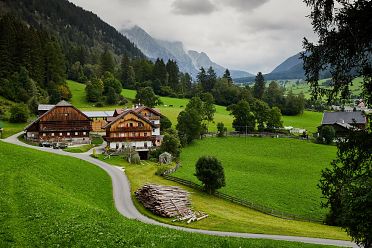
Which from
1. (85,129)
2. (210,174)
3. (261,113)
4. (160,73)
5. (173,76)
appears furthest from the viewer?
(173,76)

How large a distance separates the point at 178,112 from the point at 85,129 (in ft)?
145

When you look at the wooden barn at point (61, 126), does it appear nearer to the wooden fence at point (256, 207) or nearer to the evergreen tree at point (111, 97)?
the wooden fence at point (256, 207)

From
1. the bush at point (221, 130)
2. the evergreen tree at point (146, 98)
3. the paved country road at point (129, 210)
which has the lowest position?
the paved country road at point (129, 210)

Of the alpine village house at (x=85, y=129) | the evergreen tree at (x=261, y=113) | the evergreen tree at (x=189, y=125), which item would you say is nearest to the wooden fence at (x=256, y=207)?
the alpine village house at (x=85, y=129)

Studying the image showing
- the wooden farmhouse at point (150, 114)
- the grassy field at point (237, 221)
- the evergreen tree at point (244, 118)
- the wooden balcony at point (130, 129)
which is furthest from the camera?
the evergreen tree at point (244, 118)

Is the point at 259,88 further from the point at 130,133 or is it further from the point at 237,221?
the point at 237,221

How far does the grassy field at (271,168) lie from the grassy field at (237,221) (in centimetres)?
490

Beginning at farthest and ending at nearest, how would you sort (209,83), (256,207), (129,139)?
(209,83)
(129,139)
(256,207)

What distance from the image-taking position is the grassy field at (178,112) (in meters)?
123

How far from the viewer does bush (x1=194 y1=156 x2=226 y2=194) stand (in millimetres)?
53062

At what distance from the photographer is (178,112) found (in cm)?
12825

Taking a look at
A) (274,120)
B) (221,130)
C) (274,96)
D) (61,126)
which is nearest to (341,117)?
(274,120)

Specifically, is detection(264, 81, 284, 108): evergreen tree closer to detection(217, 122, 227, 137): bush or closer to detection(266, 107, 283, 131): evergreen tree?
detection(266, 107, 283, 131): evergreen tree

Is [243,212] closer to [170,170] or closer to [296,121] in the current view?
[170,170]
